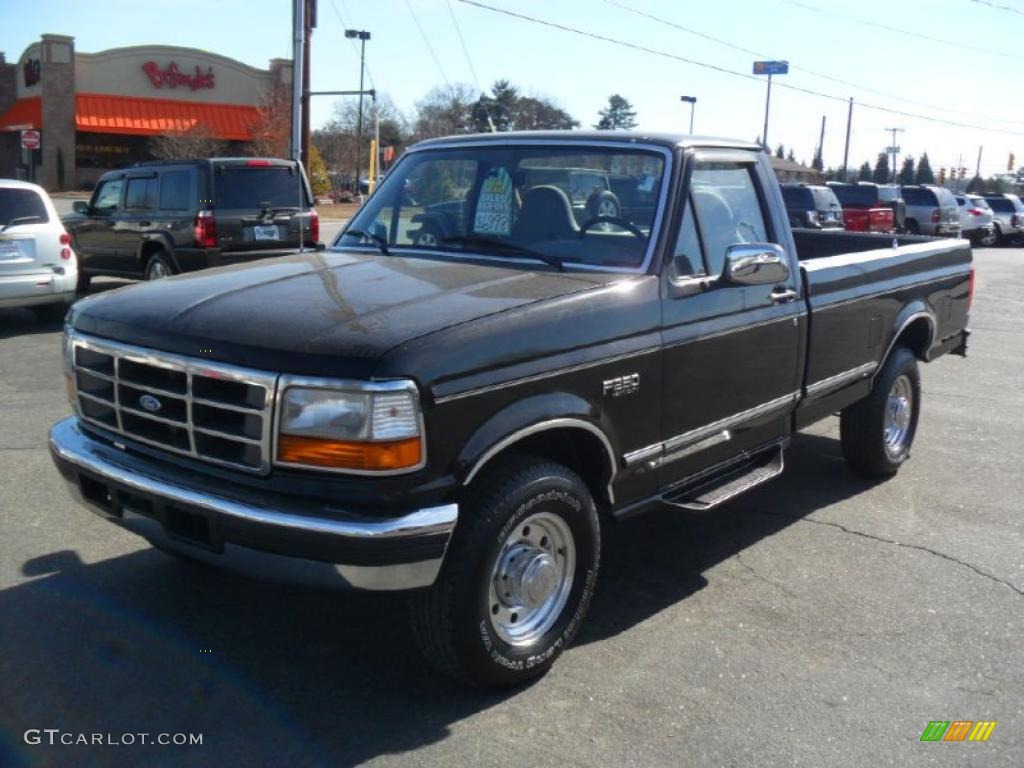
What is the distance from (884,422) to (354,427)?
4.21 metres

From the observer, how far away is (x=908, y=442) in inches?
265

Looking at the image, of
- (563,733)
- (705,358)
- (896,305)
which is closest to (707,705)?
(563,733)

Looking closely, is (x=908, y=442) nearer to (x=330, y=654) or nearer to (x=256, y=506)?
(x=330, y=654)

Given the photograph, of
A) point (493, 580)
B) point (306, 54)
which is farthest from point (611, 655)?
point (306, 54)

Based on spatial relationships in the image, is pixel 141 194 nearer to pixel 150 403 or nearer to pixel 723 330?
pixel 150 403

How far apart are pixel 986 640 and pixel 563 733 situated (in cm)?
196

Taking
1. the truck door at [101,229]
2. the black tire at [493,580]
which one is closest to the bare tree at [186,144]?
the truck door at [101,229]

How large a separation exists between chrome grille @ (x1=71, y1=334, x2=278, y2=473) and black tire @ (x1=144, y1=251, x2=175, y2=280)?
9.17 meters

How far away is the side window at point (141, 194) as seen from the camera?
42.6ft

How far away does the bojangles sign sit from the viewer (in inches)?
1903

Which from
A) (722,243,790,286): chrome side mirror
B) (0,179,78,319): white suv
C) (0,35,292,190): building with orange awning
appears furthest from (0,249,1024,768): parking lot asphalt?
(0,35,292,190): building with orange awning

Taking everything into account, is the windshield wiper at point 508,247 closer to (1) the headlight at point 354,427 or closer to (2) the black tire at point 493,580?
(2) the black tire at point 493,580

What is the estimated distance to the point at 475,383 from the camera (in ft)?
11.1

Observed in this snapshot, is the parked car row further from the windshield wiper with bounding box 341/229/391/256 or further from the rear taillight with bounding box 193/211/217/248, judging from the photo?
the windshield wiper with bounding box 341/229/391/256
